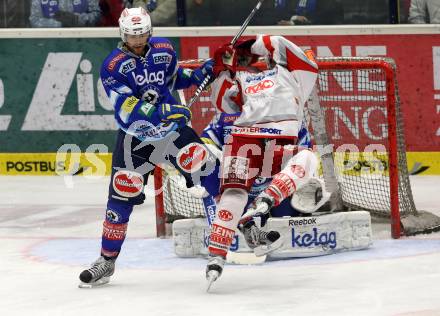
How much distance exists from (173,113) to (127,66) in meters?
0.37

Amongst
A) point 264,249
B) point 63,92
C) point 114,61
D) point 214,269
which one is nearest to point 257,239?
point 264,249

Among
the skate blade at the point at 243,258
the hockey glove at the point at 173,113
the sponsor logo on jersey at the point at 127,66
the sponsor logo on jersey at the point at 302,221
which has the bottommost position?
the skate blade at the point at 243,258

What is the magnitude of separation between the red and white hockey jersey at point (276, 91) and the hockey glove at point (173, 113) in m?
0.30

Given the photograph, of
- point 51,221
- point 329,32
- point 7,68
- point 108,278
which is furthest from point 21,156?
point 108,278

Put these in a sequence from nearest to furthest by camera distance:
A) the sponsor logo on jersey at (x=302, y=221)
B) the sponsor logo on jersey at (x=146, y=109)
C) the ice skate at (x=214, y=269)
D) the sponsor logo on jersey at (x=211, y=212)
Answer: the ice skate at (x=214, y=269)
the sponsor logo on jersey at (x=146, y=109)
the sponsor logo on jersey at (x=211, y=212)
the sponsor logo on jersey at (x=302, y=221)

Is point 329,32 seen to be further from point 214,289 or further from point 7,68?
point 214,289

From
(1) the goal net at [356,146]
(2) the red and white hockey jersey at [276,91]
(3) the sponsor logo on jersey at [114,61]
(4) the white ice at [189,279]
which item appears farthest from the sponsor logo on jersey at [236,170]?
(1) the goal net at [356,146]

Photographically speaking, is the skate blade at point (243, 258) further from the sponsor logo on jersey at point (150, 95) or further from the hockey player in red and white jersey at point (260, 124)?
the sponsor logo on jersey at point (150, 95)

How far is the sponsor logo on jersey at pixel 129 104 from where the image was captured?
6.14 meters

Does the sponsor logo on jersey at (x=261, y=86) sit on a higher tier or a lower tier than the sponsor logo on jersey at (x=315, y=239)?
higher

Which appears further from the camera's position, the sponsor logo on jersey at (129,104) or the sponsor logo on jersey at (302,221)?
the sponsor logo on jersey at (302,221)

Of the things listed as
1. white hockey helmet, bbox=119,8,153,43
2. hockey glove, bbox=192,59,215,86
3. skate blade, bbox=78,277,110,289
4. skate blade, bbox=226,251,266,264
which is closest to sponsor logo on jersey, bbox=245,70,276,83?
hockey glove, bbox=192,59,215,86

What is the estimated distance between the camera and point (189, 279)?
6.37 metres

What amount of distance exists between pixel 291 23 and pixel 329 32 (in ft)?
1.14
